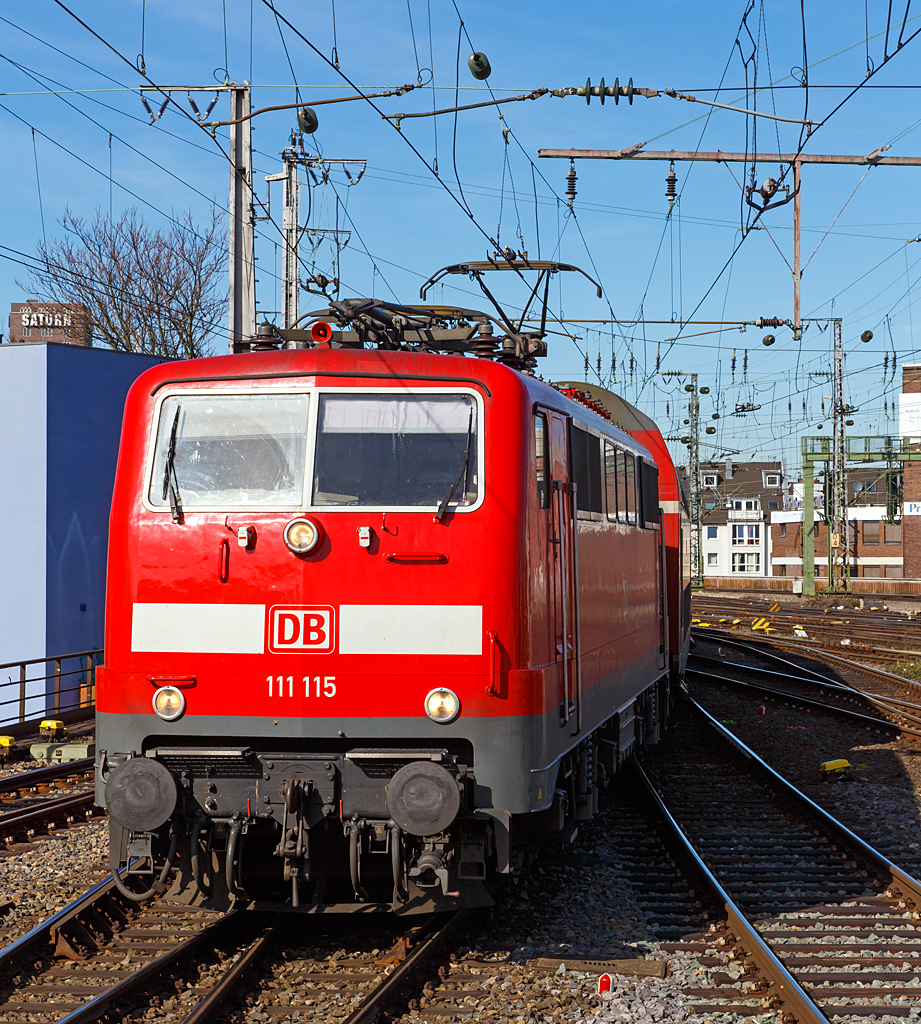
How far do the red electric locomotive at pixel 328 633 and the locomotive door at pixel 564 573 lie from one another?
20cm

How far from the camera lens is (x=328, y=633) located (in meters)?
6.01

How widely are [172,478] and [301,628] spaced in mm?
1170

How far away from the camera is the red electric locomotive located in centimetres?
594

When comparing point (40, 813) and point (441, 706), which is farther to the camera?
point (40, 813)

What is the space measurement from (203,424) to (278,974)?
308 cm

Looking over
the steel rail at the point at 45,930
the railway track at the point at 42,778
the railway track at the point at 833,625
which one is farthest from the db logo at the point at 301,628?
the railway track at the point at 833,625

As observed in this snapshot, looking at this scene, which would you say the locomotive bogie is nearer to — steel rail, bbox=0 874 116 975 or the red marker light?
the red marker light

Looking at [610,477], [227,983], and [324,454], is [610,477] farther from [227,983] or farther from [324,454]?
[227,983]

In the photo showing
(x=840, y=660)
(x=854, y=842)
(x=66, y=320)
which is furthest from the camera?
(x=66, y=320)

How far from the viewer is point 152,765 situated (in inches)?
230

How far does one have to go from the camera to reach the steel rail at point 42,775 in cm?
1130

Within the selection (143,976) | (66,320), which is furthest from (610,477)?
(66,320)

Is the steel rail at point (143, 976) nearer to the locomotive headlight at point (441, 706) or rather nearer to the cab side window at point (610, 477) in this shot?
the locomotive headlight at point (441, 706)

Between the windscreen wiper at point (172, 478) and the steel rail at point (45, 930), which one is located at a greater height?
the windscreen wiper at point (172, 478)
